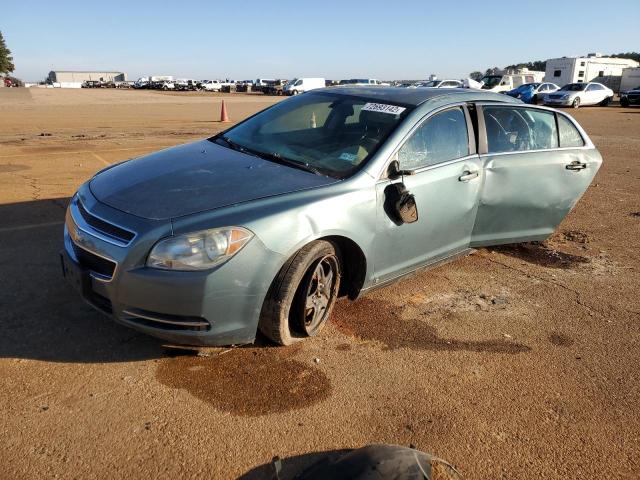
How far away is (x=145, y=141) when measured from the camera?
1189 cm

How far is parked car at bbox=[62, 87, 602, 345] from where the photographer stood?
8.96 feet

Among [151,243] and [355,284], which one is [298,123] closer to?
[355,284]

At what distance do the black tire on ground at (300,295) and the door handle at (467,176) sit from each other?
4.23ft

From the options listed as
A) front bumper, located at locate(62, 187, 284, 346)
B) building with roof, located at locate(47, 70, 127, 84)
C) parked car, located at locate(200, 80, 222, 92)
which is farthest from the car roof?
building with roof, located at locate(47, 70, 127, 84)

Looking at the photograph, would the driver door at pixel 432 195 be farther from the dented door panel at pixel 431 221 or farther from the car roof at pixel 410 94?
the car roof at pixel 410 94

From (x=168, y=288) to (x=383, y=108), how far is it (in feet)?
7.15

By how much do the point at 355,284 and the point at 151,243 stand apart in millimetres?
1424

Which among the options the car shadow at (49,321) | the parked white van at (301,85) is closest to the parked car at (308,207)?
the car shadow at (49,321)

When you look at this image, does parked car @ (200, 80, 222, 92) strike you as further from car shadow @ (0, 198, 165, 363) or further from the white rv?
car shadow @ (0, 198, 165, 363)

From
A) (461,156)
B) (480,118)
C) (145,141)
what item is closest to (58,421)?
(461,156)

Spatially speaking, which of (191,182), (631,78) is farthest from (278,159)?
(631,78)

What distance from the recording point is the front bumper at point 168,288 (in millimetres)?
2678

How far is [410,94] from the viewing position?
4.18 m

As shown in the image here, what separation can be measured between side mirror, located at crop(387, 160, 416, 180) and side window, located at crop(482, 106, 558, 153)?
1.22m
